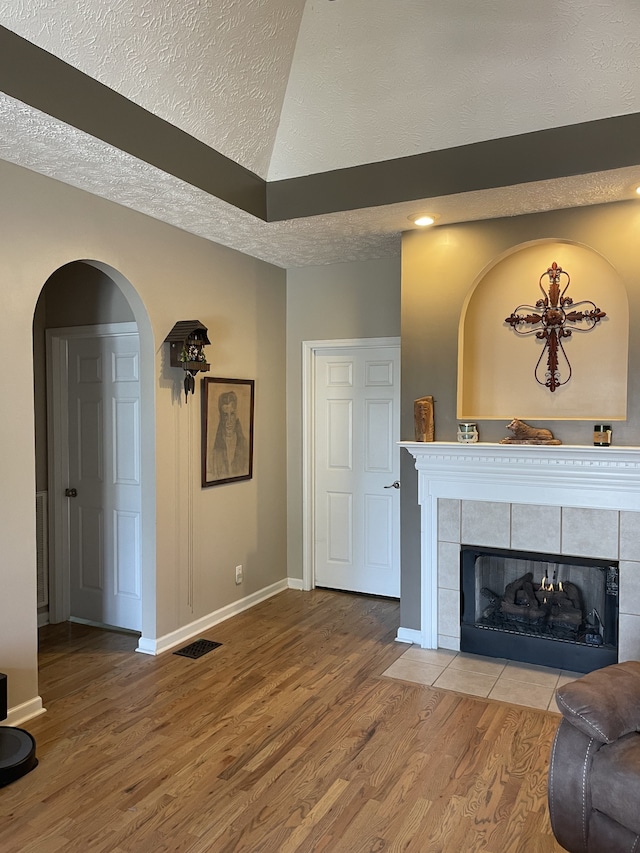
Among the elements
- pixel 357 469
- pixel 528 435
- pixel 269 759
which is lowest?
pixel 269 759

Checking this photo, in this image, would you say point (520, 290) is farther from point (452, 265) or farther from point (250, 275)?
point (250, 275)

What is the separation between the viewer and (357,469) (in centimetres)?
509

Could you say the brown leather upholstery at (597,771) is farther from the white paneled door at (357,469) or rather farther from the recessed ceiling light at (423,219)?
the white paneled door at (357,469)

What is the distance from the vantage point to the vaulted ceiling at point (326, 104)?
2.57 metres

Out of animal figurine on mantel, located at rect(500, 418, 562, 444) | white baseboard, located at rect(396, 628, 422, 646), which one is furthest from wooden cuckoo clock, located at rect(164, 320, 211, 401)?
white baseboard, located at rect(396, 628, 422, 646)

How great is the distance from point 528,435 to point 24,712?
9.70ft

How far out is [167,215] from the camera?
12.3ft

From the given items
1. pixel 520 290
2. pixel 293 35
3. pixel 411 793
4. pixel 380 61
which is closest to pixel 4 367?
pixel 293 35

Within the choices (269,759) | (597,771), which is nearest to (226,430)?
(269,759)

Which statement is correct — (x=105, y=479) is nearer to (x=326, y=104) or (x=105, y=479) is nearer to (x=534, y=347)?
(x=326, y=104)

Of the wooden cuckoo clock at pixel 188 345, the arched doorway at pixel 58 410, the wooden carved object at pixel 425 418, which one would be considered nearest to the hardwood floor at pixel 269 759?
the arched doorway at pixel 58 410

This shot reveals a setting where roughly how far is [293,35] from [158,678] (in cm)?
342

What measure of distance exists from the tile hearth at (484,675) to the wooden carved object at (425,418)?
131 cm

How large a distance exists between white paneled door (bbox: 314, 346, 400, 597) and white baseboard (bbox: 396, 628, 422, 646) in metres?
0.85
